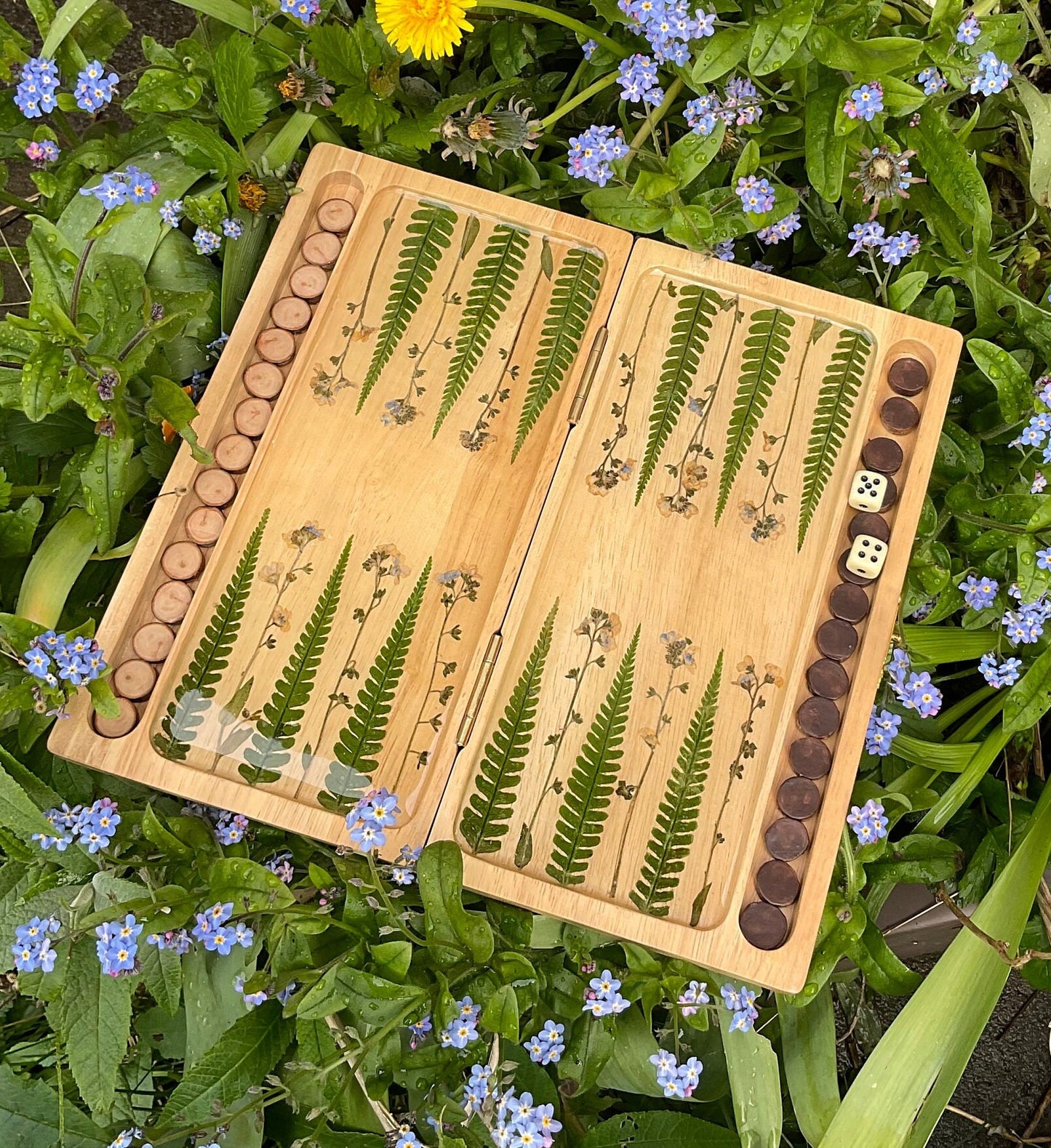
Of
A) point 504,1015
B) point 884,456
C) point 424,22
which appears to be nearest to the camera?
point 504,1015

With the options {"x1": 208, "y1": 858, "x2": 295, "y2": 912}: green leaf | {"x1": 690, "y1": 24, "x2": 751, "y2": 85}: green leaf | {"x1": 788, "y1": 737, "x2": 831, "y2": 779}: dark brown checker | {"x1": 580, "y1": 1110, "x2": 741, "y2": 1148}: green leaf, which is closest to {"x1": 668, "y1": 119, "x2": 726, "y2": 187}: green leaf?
{"x1": 690, "y1": 24, "x2": 751, "y2": 85}: green leaf

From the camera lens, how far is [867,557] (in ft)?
4.25

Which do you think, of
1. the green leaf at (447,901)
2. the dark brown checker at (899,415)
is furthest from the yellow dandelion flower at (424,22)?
the green leaf at (447,901)

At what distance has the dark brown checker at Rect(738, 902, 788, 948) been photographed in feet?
4.00

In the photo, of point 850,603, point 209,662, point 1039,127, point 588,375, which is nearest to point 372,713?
point 209,662

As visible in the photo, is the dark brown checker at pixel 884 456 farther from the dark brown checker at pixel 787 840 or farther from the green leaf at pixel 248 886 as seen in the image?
the green leaf at pixel 248 886

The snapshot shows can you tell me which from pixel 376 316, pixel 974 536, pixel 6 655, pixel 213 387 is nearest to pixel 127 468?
pixel 213 387

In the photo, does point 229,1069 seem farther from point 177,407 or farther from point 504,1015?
point 177,407

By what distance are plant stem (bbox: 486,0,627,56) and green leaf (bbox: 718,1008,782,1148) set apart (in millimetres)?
1358

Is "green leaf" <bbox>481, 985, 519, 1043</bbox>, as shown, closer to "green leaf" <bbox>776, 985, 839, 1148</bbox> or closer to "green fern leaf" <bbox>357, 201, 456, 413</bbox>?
"green leaf" <bbox>776, 985, 839, 1148</bbox>

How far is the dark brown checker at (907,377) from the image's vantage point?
1.35 meters

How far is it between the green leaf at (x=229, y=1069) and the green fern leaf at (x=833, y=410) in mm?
960

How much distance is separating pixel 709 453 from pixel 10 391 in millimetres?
928

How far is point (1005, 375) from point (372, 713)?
984mm
